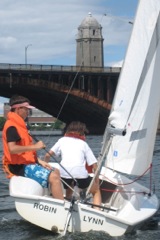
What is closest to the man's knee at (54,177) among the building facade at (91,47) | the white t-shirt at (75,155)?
the white t-shirt at (75,155)

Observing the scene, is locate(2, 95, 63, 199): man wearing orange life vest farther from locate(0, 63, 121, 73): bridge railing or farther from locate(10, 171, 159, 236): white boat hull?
locate(0, 63, 121, 73): bridge railing

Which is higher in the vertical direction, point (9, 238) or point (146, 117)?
point (146, 117)

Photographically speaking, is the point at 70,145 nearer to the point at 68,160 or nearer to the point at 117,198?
the point at 68,160

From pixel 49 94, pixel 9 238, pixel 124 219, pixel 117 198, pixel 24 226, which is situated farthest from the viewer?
pixel 49 94

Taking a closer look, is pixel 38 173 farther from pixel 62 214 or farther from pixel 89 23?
pixel 89 23

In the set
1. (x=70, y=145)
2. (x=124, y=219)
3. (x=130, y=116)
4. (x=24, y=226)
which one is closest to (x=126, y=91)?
(x=130, y=116)

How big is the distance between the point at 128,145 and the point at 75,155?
781mm

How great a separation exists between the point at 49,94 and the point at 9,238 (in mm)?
43782

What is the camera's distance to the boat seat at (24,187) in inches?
319

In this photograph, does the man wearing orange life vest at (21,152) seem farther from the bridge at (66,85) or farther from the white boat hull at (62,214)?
the bridge at (66,85)

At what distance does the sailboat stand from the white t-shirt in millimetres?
238

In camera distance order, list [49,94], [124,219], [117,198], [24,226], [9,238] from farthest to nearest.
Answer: [49,94] → [117,198] → [24,226] → [9,238] → [124,219]

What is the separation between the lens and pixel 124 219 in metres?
7.89

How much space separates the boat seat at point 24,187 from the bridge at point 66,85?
130 feet
